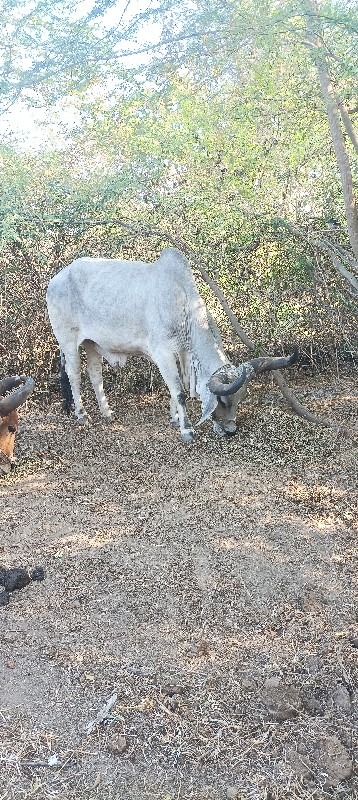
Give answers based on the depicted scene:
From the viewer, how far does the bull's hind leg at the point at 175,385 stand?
5836 mm

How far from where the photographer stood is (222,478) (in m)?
5.17

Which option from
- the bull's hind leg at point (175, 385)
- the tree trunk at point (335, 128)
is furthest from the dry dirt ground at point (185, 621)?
the tree trunk at point (335, 128)

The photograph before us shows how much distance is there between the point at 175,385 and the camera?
19.3ft

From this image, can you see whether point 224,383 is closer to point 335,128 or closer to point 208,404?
point 208,404

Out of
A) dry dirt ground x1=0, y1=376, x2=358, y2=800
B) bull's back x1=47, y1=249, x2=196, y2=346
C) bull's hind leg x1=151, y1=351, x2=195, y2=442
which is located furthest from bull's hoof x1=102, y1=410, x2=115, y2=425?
bull's hind leg x1=151, y1=351, x2=195, y2=442

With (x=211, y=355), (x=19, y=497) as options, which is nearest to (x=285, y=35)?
(x=211, y=355)

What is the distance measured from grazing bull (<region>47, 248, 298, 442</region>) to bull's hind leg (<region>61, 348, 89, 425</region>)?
0.01 metres

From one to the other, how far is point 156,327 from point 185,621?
3014 mm

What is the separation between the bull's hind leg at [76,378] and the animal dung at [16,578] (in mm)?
2686

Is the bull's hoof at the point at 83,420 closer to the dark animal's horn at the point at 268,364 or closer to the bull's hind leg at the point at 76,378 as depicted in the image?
the bull's hind leg at the point at 76,378

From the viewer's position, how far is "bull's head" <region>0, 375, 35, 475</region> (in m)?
5.03

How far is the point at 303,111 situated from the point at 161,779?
250 inches

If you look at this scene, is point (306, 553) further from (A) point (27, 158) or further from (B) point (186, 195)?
(A) point (27, 158)

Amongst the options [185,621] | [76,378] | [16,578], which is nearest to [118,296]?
[76,378]
